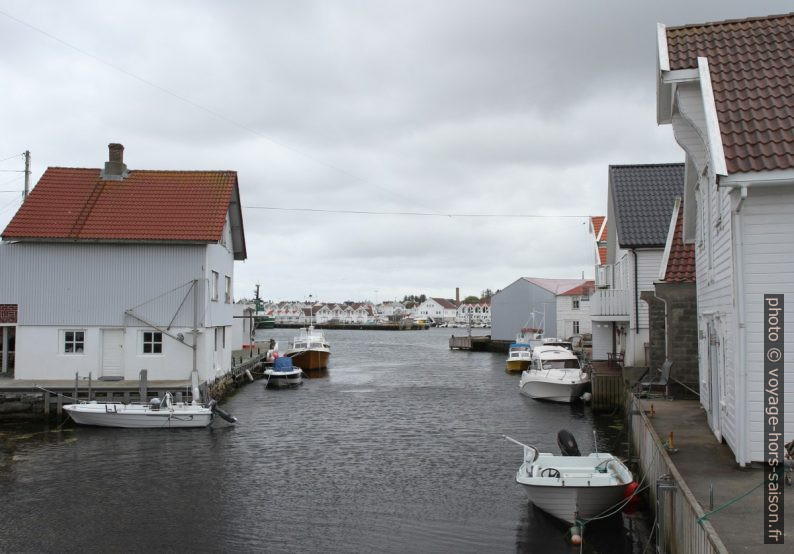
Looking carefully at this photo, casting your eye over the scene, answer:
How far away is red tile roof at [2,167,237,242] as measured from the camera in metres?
31.5

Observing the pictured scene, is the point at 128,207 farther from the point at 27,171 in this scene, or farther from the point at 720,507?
the point at 720,507

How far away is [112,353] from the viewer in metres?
31.5

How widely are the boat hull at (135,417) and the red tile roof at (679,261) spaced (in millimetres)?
17274

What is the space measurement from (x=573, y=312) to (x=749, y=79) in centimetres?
6497

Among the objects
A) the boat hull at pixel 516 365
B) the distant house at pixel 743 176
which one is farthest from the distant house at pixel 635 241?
the distant house at pixel 743 176

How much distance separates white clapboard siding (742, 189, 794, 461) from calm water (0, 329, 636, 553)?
12.7 ft

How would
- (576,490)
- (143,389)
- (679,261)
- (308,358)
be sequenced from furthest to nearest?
(308,358) → (143,389) → (679,261) → (576,490)

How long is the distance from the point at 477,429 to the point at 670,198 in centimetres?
1591

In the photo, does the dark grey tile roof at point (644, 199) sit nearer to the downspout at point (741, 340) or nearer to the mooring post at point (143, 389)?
the downspout at point (741, 340)

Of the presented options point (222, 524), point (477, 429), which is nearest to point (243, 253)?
point (477, 429)

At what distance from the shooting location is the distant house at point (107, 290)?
3119 centimetres

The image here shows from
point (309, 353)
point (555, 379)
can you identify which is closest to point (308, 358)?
point (309, 353)

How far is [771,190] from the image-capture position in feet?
39.5

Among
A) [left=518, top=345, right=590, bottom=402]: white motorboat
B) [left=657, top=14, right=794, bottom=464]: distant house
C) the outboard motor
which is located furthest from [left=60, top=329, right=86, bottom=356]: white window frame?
[left=657, top=14, right=794, bottom=464]: distant house
